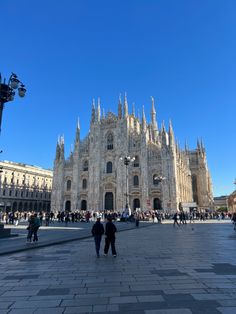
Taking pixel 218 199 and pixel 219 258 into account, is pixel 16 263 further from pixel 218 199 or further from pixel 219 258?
pixel 218 199

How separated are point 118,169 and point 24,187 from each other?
27.6 meters

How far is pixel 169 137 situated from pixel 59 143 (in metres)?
23.5

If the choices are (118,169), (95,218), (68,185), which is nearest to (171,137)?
(118,169)

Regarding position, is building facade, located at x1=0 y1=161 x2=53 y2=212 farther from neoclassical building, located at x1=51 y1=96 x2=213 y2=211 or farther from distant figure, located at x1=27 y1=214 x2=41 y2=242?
distant figure, located at x1=27 y1=214 x2=41 y2=242

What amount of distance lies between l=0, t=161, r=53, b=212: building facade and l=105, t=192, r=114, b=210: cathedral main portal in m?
21.3

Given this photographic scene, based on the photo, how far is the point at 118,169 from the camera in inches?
1954

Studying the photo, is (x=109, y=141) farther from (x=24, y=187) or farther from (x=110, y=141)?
(x=24, y=187)

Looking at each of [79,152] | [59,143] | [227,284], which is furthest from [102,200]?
[227,284]

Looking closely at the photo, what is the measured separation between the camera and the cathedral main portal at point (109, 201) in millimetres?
50281

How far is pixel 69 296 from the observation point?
180 inches

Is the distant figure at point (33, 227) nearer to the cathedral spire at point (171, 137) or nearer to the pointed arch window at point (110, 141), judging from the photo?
the cathedral spire at point (171, 137)

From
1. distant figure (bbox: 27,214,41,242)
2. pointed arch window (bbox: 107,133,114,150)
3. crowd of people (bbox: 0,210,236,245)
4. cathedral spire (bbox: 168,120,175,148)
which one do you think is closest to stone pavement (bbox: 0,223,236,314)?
crowd of people (bbox: 0,210,236,245)

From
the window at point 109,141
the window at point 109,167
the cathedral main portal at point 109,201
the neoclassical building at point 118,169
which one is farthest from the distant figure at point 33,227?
the window at point 109,141

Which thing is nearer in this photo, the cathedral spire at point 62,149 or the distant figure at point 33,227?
the distant figure at point 33,227
